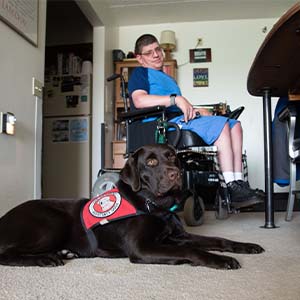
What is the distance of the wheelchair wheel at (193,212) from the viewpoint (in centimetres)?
227

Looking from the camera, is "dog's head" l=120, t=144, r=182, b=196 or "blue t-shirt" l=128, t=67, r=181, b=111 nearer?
"dog's head" l=120, t=144, r=182, b=196

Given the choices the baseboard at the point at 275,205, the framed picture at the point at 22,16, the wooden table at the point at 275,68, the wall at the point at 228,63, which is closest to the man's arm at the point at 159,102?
the wooden table at the point at 275,68

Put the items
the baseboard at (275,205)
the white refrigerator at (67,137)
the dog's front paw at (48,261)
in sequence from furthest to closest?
the white refrigerator at (67,137) → the baseboard at (275,205) → the dog's front paw at (48,261)

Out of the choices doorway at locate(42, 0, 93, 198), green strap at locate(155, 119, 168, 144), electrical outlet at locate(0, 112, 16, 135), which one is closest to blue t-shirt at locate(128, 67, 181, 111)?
green strap at locate(155, 119, 168, 144)

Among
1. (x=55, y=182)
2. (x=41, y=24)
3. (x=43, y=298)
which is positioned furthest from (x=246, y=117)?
(x=43, y=298)

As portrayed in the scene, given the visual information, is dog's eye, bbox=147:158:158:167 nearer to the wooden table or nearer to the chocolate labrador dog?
the chocolate labrador dog

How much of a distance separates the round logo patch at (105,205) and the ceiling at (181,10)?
10.5ft

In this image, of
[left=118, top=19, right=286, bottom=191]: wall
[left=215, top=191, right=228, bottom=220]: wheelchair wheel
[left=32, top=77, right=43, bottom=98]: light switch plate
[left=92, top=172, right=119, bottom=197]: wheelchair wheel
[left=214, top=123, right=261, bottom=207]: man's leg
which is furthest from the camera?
[left=118, top=19, right=286, bottom=191]: wall

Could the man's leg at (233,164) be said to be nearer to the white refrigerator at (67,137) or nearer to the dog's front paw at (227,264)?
the dog's front paw at (227,264)

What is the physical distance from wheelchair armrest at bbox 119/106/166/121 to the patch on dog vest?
733 millimetres

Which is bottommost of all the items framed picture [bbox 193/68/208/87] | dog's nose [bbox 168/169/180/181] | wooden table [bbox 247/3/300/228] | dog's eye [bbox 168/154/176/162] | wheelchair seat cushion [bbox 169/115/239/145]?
dog's nose [bbox 168/169/180/181]

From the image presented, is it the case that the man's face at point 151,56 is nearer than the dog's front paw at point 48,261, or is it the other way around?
the dog's front paw at point 48,261

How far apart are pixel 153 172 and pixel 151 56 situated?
1243mm

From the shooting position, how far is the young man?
2.09 meters
